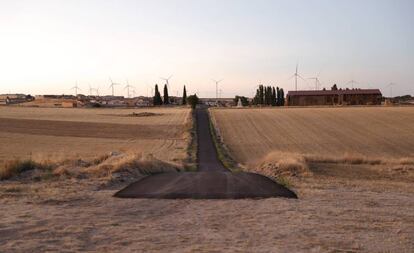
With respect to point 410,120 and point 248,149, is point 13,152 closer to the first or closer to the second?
point 248,149

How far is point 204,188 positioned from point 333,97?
Result: 140355 millimetres

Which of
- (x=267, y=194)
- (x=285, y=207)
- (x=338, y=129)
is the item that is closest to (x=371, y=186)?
(x=267, y=194)

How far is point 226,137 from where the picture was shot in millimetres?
60844

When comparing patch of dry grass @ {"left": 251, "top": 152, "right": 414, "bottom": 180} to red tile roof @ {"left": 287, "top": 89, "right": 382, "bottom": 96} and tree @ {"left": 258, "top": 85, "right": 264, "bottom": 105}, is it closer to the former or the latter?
red tile roof @ {"left": 287, "top": 89, "right": 382, "bottom": 96}

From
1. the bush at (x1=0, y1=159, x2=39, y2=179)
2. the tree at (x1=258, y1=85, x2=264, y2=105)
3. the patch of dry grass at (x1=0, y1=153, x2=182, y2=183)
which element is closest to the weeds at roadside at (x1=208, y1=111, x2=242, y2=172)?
the patch of dry grass at (x1=0, y1=153, x2=182, y2=183)

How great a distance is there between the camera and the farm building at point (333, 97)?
490 feet

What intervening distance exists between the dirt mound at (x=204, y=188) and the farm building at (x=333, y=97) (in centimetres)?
13534

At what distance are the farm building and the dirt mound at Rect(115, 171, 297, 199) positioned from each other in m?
135

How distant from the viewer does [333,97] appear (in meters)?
150

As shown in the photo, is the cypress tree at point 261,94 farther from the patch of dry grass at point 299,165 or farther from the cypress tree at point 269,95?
the patch of dry grass at point 299,165

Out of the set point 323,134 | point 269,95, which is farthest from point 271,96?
point 323,134

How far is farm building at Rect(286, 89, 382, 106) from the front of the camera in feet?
490

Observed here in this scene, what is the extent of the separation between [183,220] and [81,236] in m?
2.51

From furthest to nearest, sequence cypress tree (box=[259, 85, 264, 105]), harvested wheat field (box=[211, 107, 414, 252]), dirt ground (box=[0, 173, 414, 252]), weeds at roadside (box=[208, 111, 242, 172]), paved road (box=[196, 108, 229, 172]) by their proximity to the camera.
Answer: cypress tree (box=[259, 85, 264, 105]) < weeds at roadside (box=[208, 111, 242, 172]) < paved road (box=[196, 108, 229, 172]) < harvested wheat field (box=[211, 107, 414, 252]) < dirt ground (box=[0, 173, 414, 252])
